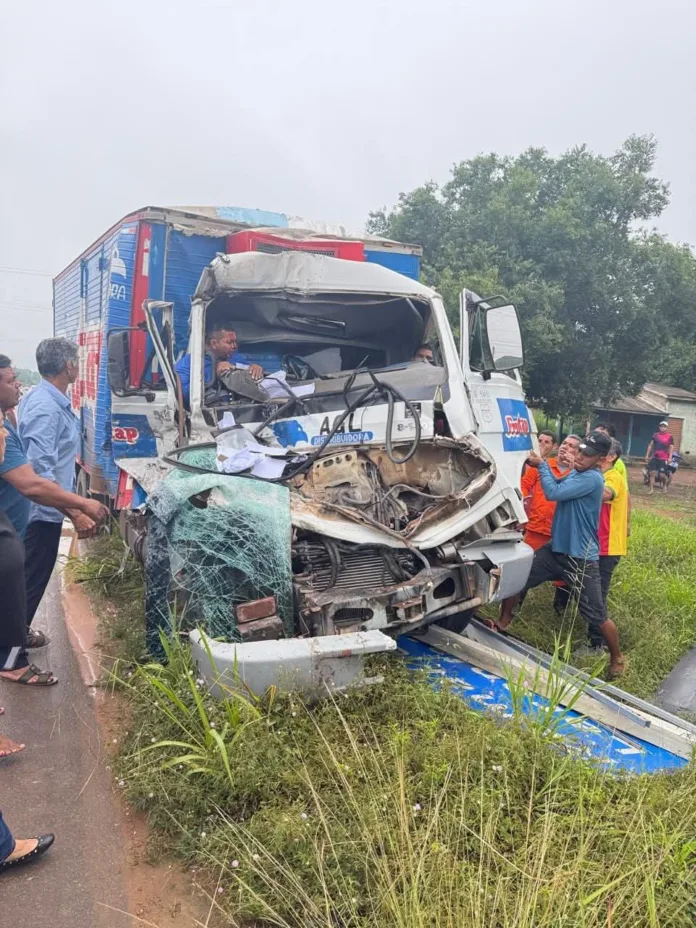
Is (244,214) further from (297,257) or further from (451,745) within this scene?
(451,745)

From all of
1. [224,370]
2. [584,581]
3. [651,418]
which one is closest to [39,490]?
[224,370]

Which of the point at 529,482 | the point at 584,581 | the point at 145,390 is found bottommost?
the point at 584,581

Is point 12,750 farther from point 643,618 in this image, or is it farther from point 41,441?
point 643,618

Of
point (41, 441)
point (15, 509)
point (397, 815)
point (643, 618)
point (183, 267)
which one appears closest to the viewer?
point (397, 815)

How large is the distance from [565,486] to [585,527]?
1.04ft

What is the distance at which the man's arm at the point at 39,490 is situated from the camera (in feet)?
10.3

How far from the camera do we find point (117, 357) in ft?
15.7

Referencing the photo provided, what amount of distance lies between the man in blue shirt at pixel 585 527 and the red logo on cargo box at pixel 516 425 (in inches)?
11.4

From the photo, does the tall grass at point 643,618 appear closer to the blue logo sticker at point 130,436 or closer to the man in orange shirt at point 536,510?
the man in orange shirt at point 536,510

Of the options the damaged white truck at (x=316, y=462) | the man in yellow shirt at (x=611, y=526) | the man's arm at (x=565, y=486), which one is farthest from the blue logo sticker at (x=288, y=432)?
the man in yellow shirt at (x=611, y=526)

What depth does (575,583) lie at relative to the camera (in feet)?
14.5

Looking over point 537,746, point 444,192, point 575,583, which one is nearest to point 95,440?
point 575,583

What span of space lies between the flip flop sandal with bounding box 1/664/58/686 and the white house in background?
80.1 feet

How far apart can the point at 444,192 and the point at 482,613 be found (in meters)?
13.4
